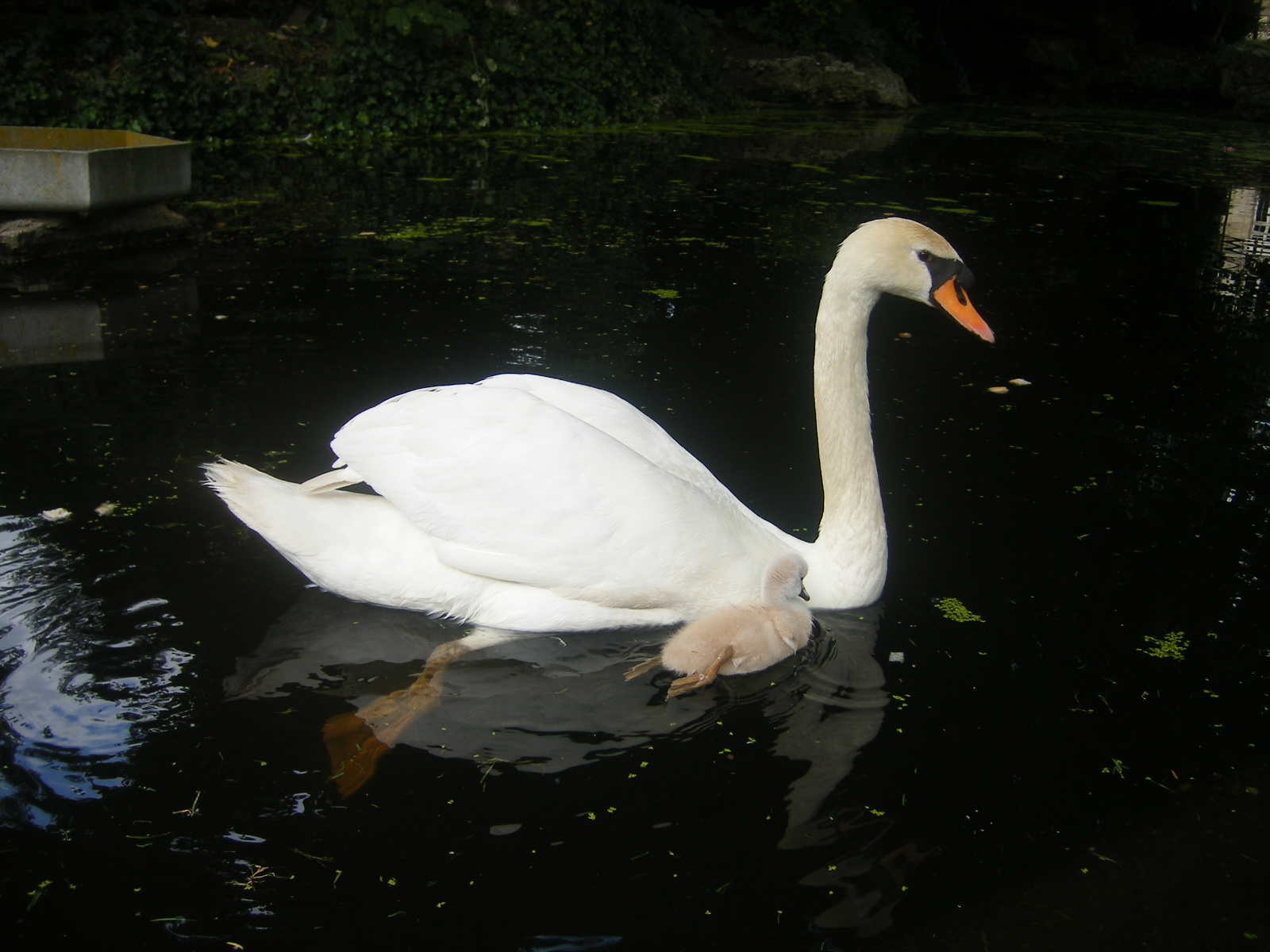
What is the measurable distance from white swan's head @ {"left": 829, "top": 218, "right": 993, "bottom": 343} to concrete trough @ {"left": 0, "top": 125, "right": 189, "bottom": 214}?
4.96m

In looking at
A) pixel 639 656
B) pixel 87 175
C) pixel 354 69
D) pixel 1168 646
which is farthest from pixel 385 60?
pixel 1168 646

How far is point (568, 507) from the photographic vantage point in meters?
2.90

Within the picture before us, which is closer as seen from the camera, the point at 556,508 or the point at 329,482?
the point at 556,508

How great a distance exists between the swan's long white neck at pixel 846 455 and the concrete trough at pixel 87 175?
4942mm

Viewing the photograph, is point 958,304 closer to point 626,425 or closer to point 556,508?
point 626,425

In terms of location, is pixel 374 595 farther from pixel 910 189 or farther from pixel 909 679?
pixel 910 189

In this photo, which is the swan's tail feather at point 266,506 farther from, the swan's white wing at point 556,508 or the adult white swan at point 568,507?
the swan's white wing at point 556,508

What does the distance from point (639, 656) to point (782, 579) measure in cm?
46

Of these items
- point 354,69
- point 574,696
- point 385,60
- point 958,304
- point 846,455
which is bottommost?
Answer: point 574,696

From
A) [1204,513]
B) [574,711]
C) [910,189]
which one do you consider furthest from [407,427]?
[910,189]

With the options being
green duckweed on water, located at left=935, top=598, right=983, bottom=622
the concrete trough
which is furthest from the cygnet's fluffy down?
the concrete trough

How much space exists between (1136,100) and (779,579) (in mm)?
23985

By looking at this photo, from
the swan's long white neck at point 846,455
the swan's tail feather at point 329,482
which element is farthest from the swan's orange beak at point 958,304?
the swan's tail feather at point 329,482

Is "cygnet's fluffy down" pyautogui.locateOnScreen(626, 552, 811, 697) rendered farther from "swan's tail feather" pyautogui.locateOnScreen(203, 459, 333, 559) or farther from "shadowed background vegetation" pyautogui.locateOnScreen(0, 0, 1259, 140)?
"shadowed background vegetation" pyautogui.locateOnScreen(0, 0, 1259, 140)
